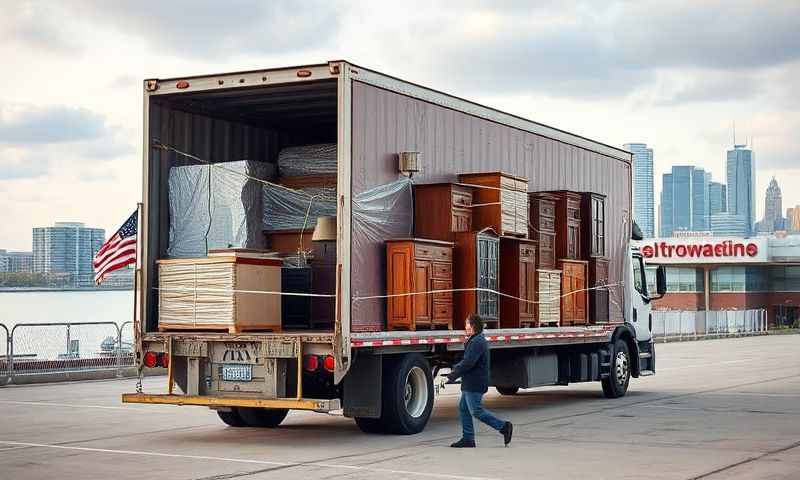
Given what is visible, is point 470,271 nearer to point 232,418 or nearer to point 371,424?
point 371,424

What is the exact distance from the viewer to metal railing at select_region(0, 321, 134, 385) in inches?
971

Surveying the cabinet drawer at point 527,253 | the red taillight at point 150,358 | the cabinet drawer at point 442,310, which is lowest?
the red taillight at point 150,358

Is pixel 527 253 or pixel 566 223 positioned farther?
pixel 566 223

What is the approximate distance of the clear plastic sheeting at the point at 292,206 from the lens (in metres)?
15.9

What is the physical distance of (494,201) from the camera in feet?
54.3

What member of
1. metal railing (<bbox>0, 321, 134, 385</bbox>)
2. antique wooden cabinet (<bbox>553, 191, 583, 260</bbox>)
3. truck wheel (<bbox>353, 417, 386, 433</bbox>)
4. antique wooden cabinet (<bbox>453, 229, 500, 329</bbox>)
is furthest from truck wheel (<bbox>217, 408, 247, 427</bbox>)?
metal railing (<bbox>0, 321, 134, 385</bbox>)

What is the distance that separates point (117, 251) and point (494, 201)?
655 cm

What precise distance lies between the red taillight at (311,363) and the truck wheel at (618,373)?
8334mm

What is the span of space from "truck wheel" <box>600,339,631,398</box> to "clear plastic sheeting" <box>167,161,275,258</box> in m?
7.84

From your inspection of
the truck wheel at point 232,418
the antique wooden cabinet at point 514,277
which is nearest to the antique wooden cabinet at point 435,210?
the antique wooden cabinet at point 514,277

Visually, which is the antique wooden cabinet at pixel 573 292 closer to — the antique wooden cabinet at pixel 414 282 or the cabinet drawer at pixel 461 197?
the cabinet drawer at pixel 461 197

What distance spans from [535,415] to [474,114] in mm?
4629

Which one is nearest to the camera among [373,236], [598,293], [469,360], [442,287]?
[469,360]

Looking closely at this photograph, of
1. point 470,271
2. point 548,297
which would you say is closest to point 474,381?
point 470,271
